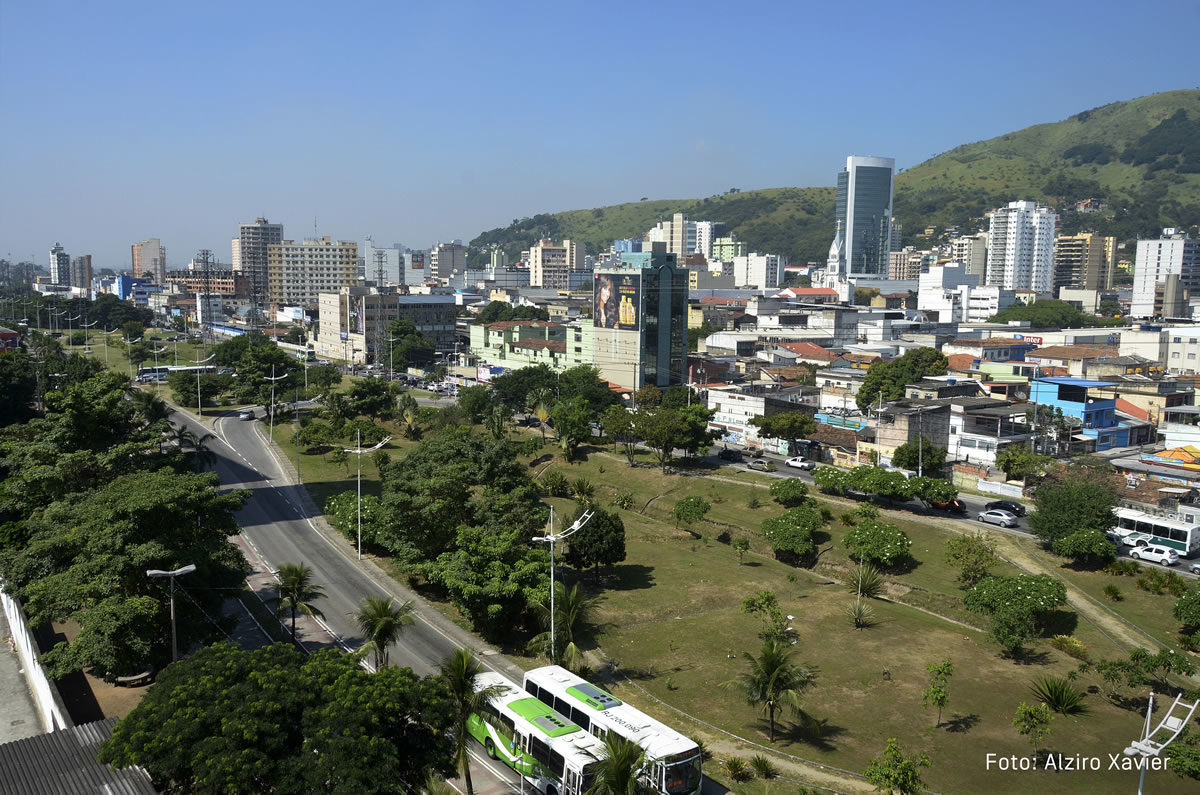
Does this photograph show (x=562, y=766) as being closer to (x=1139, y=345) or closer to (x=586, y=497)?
(x=586, y=497)

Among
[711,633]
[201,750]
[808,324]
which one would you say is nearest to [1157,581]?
[711,633]

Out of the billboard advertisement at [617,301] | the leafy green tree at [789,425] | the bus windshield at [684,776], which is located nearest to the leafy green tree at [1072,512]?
the leafy green tree at [789,425]

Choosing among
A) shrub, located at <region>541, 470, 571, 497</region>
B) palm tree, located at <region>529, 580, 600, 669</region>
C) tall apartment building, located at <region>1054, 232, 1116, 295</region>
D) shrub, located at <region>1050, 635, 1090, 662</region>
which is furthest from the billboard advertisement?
tall apartment building, located at <region>1054, 232, 1116, 295</region>

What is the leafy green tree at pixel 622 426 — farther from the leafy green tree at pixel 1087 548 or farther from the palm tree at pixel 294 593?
the palm tree at pixel 294 593

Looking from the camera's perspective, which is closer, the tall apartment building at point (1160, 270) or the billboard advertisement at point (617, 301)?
the billboard advertisement at point (617, 301)

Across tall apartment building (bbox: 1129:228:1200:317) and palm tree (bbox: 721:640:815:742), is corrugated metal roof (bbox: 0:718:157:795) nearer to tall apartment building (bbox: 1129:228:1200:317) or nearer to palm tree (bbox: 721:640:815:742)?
palm tree (bbox: 721:640:815:742)
